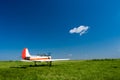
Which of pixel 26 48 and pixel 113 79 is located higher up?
pixel 26 48

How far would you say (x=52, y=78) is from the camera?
1294 inches

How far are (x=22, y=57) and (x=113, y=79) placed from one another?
4615 cm

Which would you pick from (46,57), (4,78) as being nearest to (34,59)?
(46,57)

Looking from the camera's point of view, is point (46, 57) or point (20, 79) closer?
point (20, 79)

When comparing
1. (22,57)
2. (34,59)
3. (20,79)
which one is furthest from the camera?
(22,57)

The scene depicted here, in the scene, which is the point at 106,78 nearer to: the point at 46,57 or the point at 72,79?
the point at 72,79

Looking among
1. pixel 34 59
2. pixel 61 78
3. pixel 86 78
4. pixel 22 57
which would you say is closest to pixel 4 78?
pixel 61 78

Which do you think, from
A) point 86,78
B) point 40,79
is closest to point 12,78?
point 40,79

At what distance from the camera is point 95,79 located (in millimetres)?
32250

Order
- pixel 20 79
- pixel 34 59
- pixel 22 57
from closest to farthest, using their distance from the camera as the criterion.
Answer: pixel 20 79 < pixel 34 59 < pixel 22 57

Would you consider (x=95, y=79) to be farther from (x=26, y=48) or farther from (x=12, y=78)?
(x=26, y=48)

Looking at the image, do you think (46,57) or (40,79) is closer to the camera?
(40,79)

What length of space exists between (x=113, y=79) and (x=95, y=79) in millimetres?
2770

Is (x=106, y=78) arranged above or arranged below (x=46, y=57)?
below
